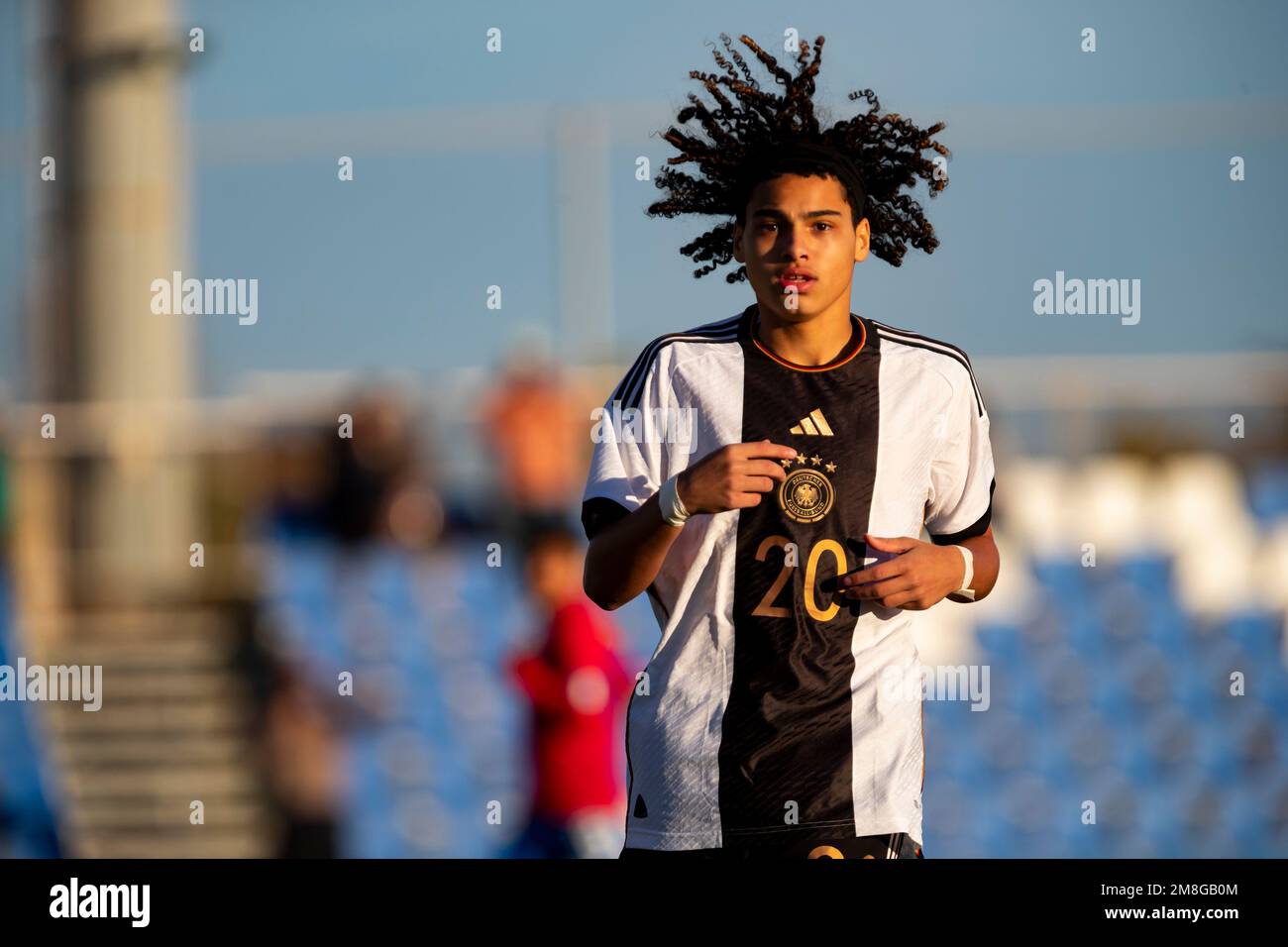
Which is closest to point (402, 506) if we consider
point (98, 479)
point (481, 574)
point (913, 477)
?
point (481, 574)

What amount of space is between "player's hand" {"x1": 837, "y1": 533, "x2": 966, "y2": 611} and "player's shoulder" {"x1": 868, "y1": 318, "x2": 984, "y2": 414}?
346 millimetres

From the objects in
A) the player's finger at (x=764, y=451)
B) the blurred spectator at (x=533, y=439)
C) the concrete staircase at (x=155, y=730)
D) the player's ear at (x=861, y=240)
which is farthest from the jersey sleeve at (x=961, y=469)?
the concrete staircase at (x=155, y=730)

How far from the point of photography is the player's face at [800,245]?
3.02 metres

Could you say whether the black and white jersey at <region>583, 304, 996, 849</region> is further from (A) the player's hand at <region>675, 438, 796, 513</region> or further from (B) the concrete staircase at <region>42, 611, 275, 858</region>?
(B) the concrete staircase at <region>42, 611, 275, 858</region>

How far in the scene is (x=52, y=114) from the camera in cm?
1113

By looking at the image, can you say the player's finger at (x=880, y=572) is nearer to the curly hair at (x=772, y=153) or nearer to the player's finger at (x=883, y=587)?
the player's finger at (x=883, y=587)

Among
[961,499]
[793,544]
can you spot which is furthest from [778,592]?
[961,499]

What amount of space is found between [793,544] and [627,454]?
0.35 metres

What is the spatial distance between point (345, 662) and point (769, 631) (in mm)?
7344
